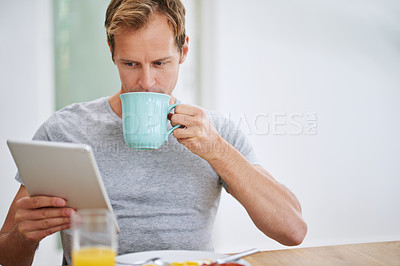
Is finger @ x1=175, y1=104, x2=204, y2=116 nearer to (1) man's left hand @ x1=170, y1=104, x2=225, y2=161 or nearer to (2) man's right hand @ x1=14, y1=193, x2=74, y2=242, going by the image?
(1) man's left hand @ x1=170, y1=104, x2=225, y2=161

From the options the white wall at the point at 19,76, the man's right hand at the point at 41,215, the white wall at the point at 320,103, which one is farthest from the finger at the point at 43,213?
the white wall at the point at 320,103

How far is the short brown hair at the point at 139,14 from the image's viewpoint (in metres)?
1.00

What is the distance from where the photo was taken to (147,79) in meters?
1.01

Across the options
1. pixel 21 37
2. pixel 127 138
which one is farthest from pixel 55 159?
pixel 21 37

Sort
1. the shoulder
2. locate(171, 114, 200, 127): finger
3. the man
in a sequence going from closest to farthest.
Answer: locate(171, 114, 200, 127): finger, the man, the shoulder

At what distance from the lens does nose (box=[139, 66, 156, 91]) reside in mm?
1011

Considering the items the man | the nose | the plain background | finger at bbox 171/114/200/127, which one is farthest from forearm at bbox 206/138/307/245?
the plain background

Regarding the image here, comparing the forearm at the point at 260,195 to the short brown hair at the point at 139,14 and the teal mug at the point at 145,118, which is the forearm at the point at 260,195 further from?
the short brown hair at the point at 139,14

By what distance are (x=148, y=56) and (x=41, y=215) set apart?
517 millimetres

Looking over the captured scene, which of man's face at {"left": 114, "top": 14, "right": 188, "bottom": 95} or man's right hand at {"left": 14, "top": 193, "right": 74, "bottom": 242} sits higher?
man's face at {"left": 114, "top": 14, "right": 188, "bottom": 95}

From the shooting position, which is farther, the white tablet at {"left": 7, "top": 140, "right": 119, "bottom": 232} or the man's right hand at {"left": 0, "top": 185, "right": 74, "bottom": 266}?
the man's right hand at {"left": 0, "top": 185, "right": 74, "bottom": 266}

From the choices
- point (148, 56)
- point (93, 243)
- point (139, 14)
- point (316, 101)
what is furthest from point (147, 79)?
point (316, 101)

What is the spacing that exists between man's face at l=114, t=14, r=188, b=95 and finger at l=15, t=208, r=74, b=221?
1.40 feet

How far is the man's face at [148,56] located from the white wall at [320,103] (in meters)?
1.43
